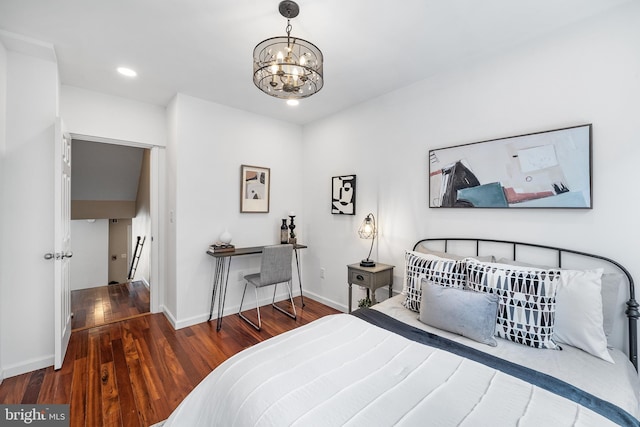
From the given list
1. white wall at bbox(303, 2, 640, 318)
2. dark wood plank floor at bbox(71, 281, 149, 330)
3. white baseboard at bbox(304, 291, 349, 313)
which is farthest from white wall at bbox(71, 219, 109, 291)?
white wall at bbox(303, 2, 640, 318)

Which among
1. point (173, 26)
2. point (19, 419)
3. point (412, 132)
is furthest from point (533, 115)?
point (19, 419)

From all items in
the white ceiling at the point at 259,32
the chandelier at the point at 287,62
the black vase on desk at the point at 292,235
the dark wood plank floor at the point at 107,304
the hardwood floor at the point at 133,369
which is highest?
the white ceiling at the point at 259,32

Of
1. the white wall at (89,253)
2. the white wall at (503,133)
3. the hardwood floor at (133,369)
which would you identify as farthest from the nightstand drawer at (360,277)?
the white wall at (89,253)

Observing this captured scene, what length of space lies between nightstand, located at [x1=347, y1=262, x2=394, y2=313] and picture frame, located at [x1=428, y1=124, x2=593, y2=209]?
82 centimetres

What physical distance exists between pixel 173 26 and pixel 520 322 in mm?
2940

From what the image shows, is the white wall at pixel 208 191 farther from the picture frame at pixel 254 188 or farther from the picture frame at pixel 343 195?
the picture frame at pixel 343 195

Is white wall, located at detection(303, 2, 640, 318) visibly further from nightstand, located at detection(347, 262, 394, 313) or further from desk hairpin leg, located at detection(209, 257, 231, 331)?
desk hairpin leg, located at detection(209, 257, 231, 331)

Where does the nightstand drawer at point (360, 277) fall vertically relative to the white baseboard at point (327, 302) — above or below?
above

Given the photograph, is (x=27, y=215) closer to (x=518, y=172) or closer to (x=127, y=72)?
(x=127, y=72)

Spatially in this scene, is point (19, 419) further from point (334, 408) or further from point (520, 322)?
point (520, 322)

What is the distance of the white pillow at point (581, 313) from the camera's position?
1.44m

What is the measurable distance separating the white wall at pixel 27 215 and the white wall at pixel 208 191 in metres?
1.01

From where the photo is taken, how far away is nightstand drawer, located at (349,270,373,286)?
8.77 ft

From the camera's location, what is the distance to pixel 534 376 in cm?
121
